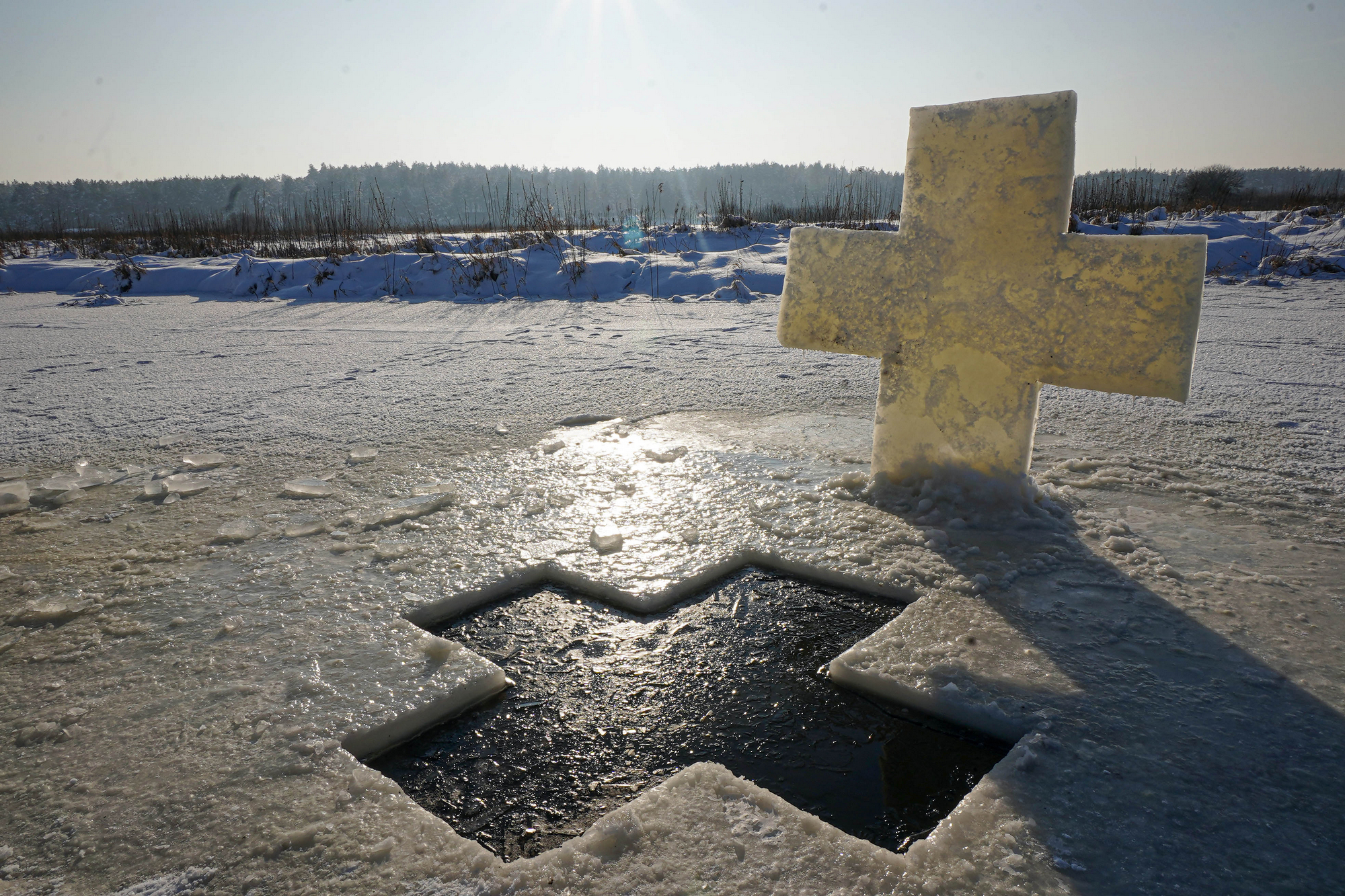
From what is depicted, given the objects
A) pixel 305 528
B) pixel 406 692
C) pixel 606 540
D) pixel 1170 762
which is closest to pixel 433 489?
pixel 305 528

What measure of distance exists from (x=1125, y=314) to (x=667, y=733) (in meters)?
1.53

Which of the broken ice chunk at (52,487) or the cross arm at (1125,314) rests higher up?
the cross arm at (1125,314)

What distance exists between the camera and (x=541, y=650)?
1476 millimetres

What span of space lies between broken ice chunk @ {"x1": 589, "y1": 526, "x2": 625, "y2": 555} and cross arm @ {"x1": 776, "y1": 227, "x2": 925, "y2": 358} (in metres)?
0.85

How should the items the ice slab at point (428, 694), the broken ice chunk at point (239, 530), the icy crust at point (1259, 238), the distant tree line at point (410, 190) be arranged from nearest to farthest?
the ice slab at point (428, 694) → the broken ice chunk at point (239, 530) → the icy crust at point (1259, 238) → the distant tree line at point (410, 190)

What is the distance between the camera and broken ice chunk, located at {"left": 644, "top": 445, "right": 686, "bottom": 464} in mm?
2521

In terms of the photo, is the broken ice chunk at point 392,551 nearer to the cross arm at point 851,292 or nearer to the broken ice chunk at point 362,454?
the broken ice chunk at point 362,454

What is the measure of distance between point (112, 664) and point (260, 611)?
272 mm

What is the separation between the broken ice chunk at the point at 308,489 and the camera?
2232 mm

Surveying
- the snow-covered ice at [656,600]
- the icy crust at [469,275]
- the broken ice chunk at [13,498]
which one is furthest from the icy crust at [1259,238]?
the broken ice chunk at [13,498]

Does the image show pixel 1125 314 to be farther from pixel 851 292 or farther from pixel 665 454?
pixel 665 454

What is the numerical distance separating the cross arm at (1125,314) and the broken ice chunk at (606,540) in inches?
49.3

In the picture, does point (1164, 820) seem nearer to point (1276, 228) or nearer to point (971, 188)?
point (971, 188)

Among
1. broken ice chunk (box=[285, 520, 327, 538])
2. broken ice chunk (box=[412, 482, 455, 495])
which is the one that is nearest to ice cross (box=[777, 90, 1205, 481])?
broken ice chunk (box=[412, 482, 455, 495])
